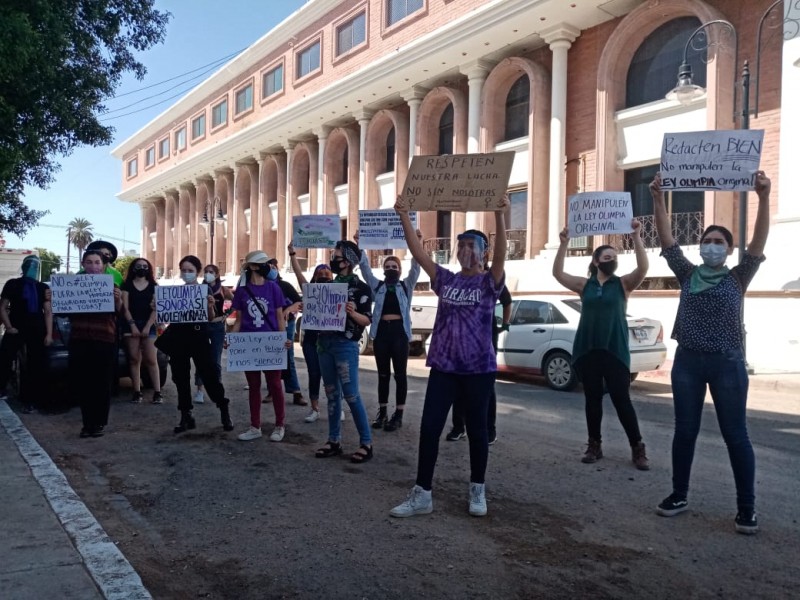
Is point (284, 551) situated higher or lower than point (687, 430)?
lower

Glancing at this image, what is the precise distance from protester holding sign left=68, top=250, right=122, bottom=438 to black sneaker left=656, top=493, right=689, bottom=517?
17.0 feet

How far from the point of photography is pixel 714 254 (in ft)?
14.3

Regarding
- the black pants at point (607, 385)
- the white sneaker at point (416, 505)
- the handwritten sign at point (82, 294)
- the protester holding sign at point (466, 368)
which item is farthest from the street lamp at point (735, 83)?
the handwritten sign at point (82, 294)

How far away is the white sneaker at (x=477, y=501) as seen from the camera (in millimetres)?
4293

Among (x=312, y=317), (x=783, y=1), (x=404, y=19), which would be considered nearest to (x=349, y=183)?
(x=404, y=19)

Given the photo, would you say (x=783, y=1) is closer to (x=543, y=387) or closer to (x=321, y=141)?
(x=543, y=387)

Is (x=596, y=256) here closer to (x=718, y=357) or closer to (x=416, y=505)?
(x=718, y=357)

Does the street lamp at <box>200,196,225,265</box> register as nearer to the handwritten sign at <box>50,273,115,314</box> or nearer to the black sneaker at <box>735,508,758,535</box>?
the handwritten sign at <box>50,273,115,314</box>

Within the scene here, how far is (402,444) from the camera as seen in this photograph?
248 inches

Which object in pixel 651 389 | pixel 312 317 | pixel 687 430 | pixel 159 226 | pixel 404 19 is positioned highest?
pixel 404 19

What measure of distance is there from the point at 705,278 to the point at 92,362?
5517mm

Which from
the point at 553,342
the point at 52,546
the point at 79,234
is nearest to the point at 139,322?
the point at 52,546

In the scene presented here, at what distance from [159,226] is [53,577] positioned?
48.7m

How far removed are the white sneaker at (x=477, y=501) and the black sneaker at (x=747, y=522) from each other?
1.56 meters
